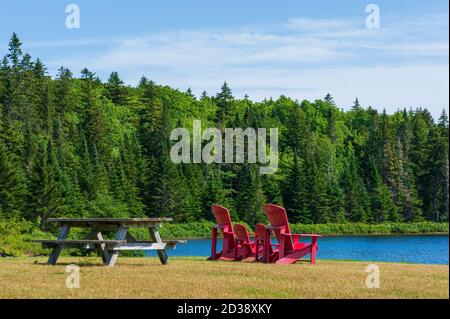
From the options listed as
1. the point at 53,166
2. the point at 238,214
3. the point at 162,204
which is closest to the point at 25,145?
the point at 53,166

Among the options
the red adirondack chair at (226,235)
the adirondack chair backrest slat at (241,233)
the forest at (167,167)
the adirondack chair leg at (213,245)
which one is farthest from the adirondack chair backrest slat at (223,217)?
the forest at (167,167)

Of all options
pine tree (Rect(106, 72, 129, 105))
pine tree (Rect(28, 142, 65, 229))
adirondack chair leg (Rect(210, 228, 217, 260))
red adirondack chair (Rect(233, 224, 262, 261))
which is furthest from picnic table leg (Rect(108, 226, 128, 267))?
pine tree (Rect(106, 72, 129, 105))

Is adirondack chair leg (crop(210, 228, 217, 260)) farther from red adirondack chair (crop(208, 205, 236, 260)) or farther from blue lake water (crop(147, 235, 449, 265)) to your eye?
blue lake water (crop(147, 235, 449, 265))

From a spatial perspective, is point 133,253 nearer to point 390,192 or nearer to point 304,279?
point 304,279

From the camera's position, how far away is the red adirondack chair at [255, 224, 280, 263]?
52.9 feet

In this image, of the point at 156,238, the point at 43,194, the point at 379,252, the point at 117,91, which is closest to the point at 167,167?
the point at 43,194

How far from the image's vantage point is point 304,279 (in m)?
11.7

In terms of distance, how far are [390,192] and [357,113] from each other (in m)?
52.4

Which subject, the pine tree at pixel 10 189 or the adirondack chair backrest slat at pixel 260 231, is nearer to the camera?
the adirondack chair backrest slat at pixel 260 231

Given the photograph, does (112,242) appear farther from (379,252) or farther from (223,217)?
(379,252)

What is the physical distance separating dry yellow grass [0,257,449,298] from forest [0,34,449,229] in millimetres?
44551

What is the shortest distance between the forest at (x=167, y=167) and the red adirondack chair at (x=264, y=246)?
4181 centimetres

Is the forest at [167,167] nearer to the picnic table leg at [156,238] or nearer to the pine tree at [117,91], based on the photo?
the pine tree at [117,91]

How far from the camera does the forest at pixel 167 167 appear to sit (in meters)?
67.3
